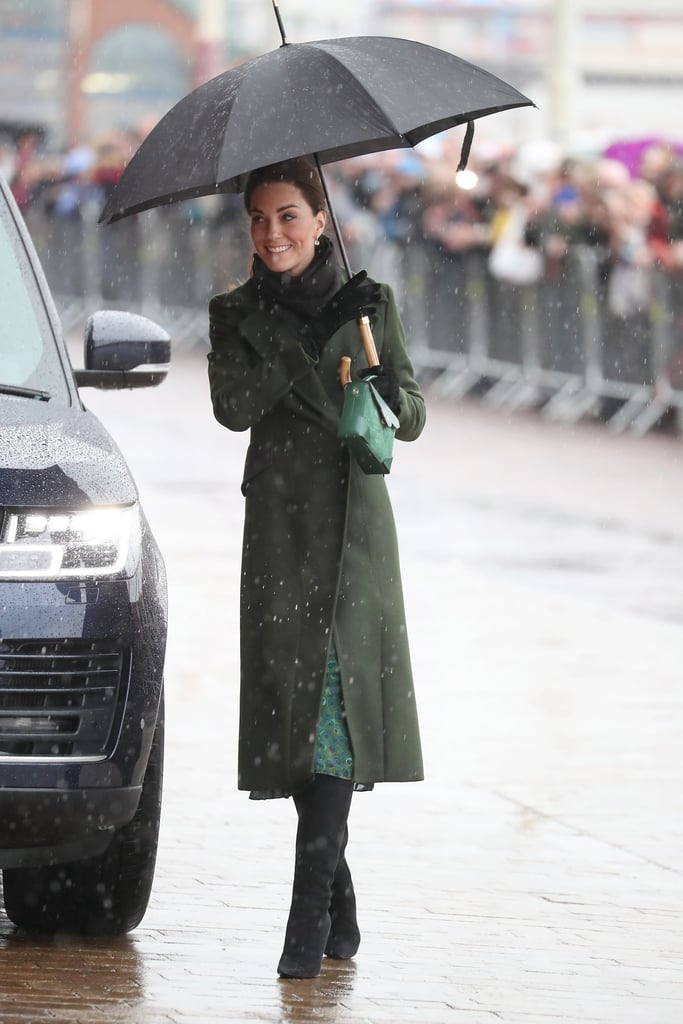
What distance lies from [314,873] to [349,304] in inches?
46.9

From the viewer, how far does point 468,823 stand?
22.7 ft

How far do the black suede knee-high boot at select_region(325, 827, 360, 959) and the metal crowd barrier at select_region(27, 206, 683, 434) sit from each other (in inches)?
492

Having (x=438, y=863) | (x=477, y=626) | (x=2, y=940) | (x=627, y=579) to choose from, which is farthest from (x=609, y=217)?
(x=2, y=940)

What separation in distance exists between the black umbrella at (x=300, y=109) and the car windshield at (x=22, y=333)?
0.38 metres

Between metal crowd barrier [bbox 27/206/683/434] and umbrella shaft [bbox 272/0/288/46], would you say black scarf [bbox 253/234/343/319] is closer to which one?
umbrella shaft [bbox 272/0/288/46]

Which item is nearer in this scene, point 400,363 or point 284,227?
point 284,227

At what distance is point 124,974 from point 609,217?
1382 centimetres

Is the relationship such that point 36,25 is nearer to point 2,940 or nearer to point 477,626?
point 477,626

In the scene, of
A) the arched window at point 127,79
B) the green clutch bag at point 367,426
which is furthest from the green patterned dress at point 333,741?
the arched window at point 127,79

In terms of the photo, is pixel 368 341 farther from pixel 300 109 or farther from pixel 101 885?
pixel 101 885

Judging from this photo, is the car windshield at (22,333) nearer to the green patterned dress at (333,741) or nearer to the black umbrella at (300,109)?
the black umbrella at (300,109)

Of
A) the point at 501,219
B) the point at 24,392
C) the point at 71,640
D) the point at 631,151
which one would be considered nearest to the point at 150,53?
the point at 631,151

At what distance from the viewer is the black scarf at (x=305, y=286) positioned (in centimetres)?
514

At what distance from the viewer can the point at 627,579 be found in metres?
12.2
